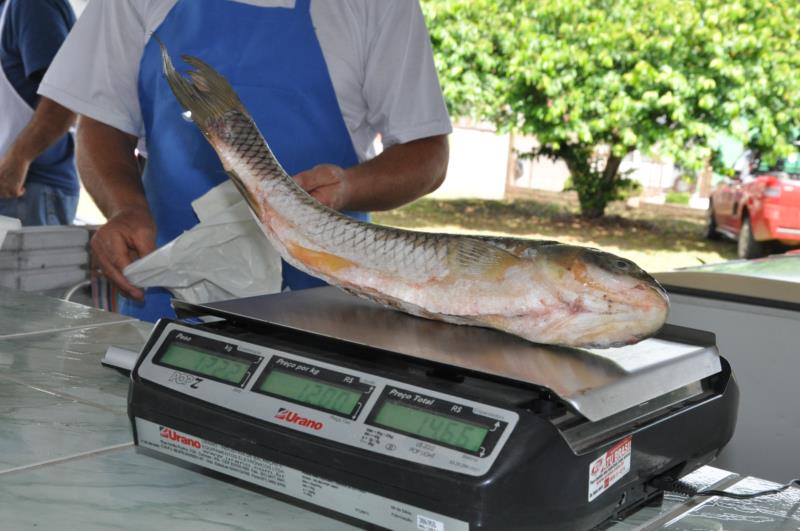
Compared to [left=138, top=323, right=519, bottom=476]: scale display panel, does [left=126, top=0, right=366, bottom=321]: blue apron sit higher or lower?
higher

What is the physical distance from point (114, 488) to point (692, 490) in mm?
475

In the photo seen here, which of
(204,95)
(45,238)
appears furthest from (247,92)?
(45,238)

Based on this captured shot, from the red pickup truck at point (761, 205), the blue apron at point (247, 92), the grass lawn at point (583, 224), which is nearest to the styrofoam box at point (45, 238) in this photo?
the blue apron at point (247, 92)

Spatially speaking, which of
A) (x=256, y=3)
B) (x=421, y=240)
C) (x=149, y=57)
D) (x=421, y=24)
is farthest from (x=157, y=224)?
(x=421, y=240)

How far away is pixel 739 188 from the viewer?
904 cm

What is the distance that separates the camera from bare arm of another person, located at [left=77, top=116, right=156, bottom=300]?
1.51m

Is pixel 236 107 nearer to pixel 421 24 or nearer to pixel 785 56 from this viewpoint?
pixel 421 24

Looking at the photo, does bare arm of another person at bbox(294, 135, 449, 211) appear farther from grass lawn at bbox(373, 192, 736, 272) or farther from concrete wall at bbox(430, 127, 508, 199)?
concrete wall at bbox(430, 127, 508, 199)

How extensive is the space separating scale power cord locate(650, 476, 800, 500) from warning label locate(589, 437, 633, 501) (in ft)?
0.27

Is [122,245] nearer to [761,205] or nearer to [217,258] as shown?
[217,258]

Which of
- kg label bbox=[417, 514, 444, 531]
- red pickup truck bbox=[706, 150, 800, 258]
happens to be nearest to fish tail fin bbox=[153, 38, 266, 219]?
kg label bbox=[417, 514, 444, 531]

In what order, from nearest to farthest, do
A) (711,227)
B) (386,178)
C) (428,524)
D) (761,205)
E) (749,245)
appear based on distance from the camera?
(428,524)
(386,178)
(761,205)
(749,245)
(711,227)

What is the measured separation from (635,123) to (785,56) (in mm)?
1511

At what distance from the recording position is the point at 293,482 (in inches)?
27.9
